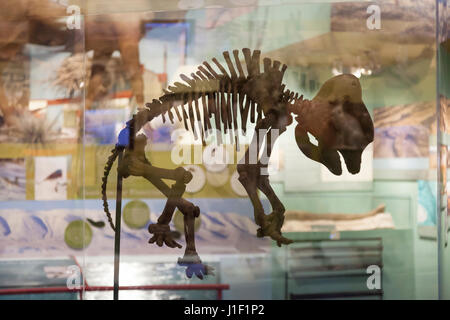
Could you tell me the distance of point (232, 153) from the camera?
2.69m

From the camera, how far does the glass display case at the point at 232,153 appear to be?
2654 millimetres

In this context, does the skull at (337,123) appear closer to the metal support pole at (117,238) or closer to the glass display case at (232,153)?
the glass display case at (232,153)

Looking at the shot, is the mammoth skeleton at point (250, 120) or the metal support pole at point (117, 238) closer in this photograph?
the mammoth skeleton at point (250, 120)

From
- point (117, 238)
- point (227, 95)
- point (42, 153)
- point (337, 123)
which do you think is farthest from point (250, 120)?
point (42, 153)

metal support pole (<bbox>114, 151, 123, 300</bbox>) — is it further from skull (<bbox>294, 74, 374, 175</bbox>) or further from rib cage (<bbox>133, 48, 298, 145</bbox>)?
skull (<bbox>294, 74, 374, 175</bbox>)

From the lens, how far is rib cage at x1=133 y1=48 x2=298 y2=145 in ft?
8.59

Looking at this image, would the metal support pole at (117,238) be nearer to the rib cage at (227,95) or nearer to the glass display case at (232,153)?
the glass display case at (232,153)

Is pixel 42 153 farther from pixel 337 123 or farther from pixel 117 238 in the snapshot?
pixel 337 123

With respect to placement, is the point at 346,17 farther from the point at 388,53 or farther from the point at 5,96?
the point at 5,96

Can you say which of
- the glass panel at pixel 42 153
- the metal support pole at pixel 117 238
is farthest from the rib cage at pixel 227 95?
the glass panel at pixel 42 153

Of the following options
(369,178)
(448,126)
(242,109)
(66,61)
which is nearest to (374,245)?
(369,178)

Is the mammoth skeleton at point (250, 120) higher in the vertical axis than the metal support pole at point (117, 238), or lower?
higher
